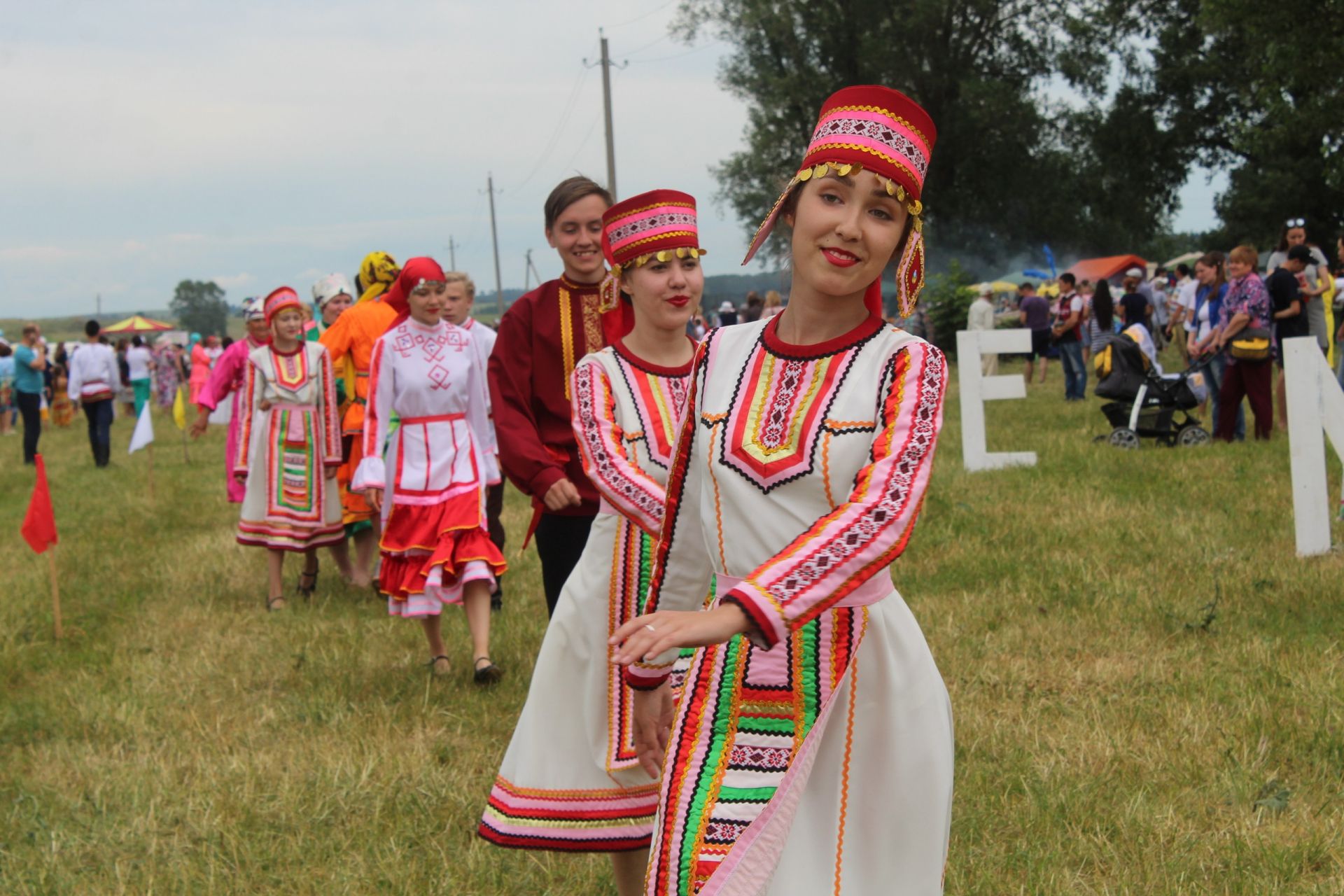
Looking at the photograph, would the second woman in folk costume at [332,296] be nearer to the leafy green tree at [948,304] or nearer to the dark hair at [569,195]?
the dark hair at [569,195]

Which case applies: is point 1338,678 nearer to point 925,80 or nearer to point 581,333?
point 581,333

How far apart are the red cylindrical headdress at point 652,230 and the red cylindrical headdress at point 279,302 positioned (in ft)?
18.3

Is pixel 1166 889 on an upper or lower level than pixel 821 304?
lower

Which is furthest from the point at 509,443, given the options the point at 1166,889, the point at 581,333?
the point at 1166,889

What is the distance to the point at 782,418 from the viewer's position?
242 cm

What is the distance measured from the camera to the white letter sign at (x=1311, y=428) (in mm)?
7707

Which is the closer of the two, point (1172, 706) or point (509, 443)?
point (509, 443)

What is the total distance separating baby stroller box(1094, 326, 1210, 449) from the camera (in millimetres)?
13297

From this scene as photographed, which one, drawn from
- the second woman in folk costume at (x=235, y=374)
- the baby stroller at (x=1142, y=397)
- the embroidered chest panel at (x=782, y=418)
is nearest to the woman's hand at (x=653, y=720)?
the embroidered chest panel at (x=782, y=418)

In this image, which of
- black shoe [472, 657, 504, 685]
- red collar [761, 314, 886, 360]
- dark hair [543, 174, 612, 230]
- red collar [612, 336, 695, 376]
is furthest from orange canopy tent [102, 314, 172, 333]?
red collar [761, 314, 886, 360]

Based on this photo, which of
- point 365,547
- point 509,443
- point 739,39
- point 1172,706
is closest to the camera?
point 509,443

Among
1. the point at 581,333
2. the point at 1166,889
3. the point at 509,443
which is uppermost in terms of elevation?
the point at 581,333

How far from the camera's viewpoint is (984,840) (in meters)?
4.30

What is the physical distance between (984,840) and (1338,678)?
2.09 meters
